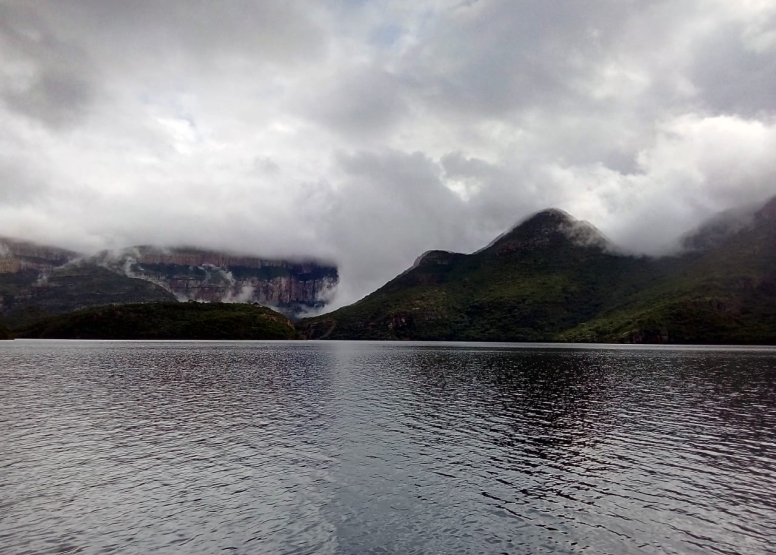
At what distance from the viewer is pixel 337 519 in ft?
115

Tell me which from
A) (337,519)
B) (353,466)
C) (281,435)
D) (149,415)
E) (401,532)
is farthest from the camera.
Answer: (149,415)

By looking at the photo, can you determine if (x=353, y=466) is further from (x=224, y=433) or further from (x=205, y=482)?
(x=224, y=433)

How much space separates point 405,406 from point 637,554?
191 ft

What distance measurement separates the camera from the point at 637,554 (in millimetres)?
29469

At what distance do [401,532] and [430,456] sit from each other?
2020cm

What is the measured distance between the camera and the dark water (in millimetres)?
31828

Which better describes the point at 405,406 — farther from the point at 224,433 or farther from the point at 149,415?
the point at 149,415

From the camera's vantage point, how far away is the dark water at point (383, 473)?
3183 centimetres

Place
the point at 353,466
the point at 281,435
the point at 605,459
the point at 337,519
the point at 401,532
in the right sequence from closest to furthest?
the point at 401,532
the point at 337,519
the point at 353,466
the point at 605,459
the point at 281,435

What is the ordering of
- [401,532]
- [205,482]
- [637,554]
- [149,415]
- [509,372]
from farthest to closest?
[509,372] < [149,415] < [205,482] < [401,532] < [637,554]

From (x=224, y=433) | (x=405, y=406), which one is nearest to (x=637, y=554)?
(x=224, y=433)

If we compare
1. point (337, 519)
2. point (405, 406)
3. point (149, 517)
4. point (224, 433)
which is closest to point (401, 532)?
point (337, 519)

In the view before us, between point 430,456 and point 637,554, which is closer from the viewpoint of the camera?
point 637,554

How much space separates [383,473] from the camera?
152 feet
